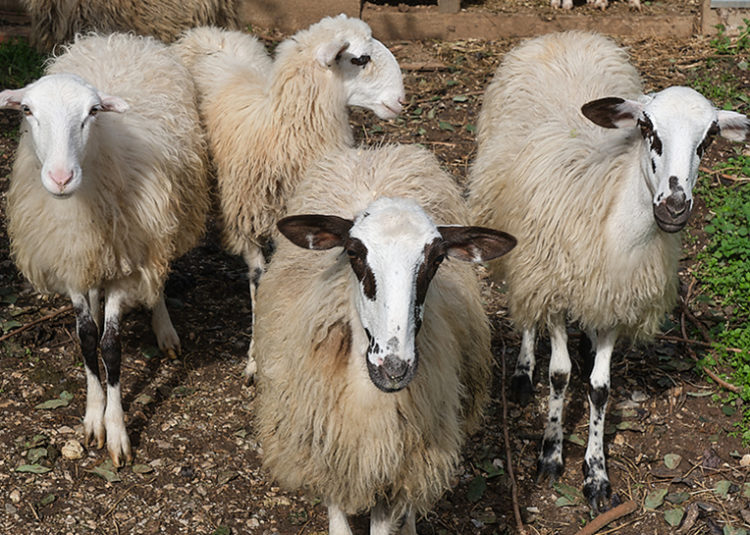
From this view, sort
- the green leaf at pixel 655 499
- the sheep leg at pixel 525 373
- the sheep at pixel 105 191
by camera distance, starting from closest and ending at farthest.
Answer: the sheep at pixel 105 191 → the green leaf at pixel 655 499 → the sheep leg at pixel 525 373

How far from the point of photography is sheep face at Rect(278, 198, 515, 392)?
297cm

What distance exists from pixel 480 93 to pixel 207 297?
3096 mm

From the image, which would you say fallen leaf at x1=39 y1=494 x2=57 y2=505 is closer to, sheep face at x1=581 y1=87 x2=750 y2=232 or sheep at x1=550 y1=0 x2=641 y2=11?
sheep face at x1=581 y1=87 x2=750 y2=232

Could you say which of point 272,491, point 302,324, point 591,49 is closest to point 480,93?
point 591,49

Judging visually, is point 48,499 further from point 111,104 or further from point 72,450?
point 111,104

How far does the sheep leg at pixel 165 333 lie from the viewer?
5.60m

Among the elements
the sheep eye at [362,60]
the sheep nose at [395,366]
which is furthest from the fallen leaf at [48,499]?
the sheep eye at [362,60]

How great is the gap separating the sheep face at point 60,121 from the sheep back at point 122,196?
8.4 inches

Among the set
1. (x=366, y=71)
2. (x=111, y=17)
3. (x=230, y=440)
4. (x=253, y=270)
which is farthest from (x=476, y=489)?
(x=111, y=17)

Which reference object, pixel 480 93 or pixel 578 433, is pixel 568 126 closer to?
pixel 578 433

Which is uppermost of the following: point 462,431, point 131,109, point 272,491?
point 131,109

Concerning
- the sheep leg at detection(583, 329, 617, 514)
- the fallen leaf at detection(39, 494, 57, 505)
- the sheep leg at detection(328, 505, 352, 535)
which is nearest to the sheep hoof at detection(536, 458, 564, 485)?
the sheep leg at detection(583, 329, 617, 514)

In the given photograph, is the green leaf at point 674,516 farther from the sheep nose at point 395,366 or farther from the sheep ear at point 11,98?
the sheep ear at point 11,98

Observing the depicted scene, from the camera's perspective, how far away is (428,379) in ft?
11.3
